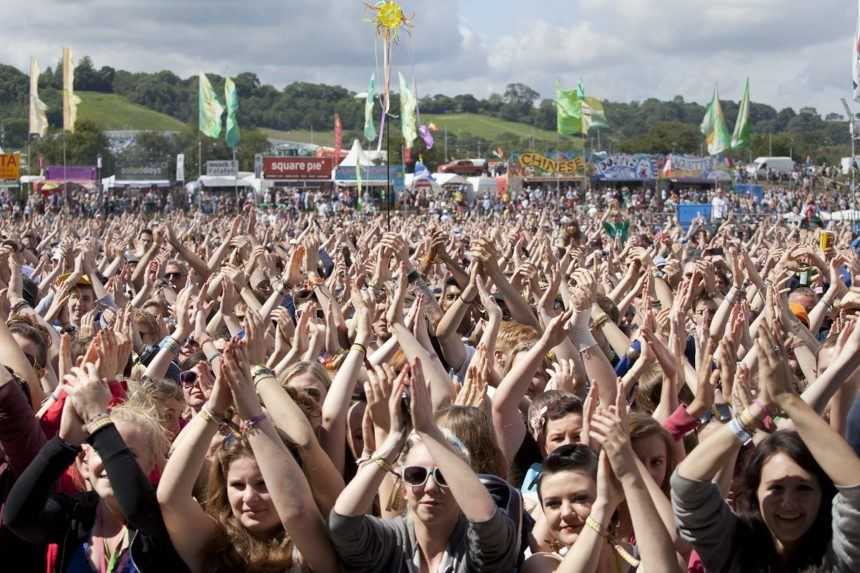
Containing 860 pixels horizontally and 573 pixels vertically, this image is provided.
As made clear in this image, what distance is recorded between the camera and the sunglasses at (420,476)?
3.88 meters

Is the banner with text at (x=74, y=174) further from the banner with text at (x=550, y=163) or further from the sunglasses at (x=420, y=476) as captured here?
the sunglasses at (x=420, y=476)

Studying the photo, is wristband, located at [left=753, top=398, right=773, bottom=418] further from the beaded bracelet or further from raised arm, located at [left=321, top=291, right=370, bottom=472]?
raised arm, located at [left=321, top=291, right=370, bottom=472]

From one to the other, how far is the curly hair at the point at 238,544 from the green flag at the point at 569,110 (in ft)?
134

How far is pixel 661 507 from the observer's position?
3842 mm

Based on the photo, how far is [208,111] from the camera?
149 feet

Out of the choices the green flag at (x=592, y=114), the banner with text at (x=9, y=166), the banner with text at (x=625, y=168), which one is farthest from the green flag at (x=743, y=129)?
the banner with text at (x=9, y=166)

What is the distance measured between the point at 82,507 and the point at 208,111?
42108 mm

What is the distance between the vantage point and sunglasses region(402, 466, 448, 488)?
388 centimetres

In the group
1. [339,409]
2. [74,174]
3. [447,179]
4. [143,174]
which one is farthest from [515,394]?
[143,174]

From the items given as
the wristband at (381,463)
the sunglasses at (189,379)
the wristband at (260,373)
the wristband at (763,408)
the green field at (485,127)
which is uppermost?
the green field at (485,127)

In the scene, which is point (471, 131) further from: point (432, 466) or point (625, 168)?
point (432, 466)

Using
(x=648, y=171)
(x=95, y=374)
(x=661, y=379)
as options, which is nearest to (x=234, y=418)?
→ (x=95, y=374)

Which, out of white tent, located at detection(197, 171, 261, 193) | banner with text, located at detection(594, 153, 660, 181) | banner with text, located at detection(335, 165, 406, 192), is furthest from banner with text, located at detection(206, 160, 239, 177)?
banner with text, located at detection(594, 153, 660, 181)

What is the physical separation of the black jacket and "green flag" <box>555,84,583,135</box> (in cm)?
4082
